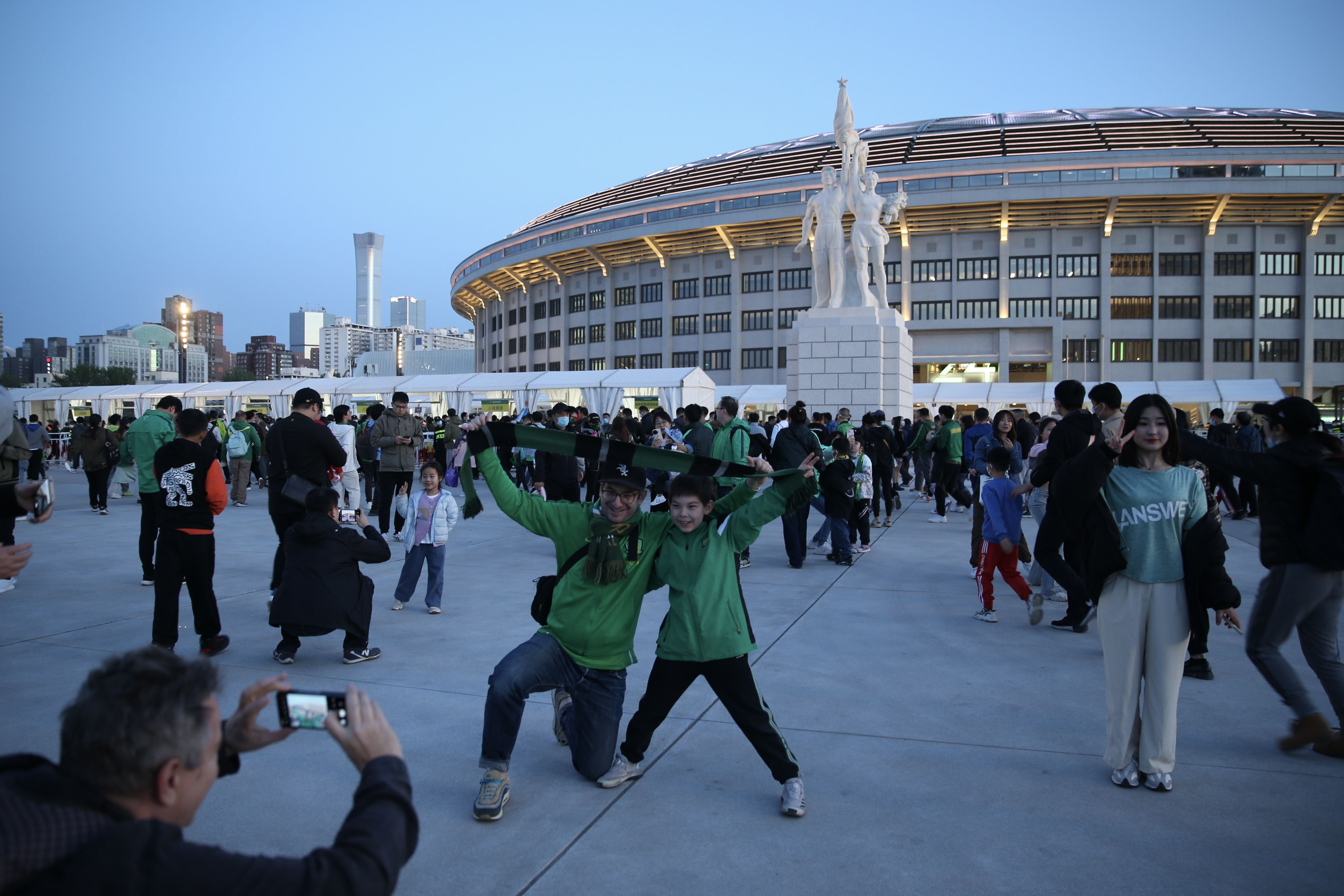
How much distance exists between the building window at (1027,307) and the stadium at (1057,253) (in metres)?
0.10

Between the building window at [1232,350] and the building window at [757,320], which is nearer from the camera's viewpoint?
the building window at [1232,350]

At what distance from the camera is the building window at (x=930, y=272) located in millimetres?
49250

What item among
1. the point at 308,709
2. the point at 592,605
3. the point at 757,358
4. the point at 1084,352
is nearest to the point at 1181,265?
the point at 1084,352

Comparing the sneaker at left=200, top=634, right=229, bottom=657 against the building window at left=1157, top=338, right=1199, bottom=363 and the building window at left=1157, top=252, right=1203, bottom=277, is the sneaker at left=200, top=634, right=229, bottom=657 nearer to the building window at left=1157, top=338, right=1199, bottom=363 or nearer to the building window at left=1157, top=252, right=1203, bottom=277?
the building window at left=1157, top=338, right=1199, bottom=363

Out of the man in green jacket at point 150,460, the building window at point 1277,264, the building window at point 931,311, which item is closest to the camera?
the man in green jacket at point 150,460

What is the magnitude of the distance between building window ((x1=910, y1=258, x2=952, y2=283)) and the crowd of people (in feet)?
143

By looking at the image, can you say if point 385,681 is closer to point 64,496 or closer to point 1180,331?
point 64,496

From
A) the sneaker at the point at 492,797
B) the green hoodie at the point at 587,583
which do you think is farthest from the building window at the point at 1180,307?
the sneaker at the point at 492,797

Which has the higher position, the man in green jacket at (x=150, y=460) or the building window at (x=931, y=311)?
the building window at (x=931, y=311)

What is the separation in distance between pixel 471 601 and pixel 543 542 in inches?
149

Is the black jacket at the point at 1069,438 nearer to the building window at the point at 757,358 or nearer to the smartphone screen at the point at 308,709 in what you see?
the smartphone screen at the point at 308,709

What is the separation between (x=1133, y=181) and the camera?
145 ft

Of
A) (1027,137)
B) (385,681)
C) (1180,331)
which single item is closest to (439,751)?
(385,681)

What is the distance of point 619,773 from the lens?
3.61m
